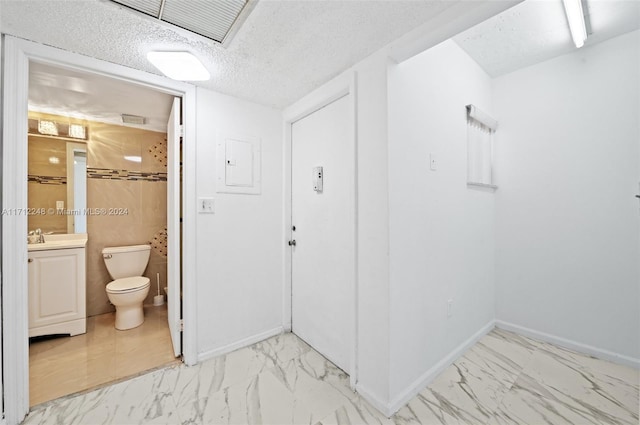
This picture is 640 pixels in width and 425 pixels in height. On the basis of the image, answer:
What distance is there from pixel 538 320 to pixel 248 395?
2482mm

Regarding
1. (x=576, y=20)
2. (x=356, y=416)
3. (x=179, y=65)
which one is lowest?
(x=356, y=416)

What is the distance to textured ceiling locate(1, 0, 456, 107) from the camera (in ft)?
3.96

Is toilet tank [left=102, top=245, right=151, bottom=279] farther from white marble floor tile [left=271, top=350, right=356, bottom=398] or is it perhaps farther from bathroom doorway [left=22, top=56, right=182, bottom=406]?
white marble floor tile [left=271, top=350, right=356, bottom=398]

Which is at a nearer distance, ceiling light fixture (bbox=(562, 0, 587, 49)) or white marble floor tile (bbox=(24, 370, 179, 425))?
white marble floor tile (bbox=(24, 370, 179, 425))

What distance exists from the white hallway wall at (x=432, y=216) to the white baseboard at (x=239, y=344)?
3.96 ft

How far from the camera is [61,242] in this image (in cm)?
252

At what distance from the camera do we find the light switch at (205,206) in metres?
1.96

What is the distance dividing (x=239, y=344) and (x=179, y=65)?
208cm

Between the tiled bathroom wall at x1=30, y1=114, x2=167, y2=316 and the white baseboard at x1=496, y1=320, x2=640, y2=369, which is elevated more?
the tiled bathroom wall at x1=30, y1=114, x2=167, y2=316

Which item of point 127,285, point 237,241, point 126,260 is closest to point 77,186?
point 126,260

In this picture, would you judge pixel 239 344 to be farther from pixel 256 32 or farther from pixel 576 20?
pixel 576 20

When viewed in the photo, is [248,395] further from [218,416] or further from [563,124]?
[563,124]

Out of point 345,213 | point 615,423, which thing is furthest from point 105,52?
point 615,423

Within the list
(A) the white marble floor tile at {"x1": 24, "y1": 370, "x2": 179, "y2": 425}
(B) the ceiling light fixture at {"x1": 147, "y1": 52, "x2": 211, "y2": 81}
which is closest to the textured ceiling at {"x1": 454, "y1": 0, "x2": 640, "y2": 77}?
(B) the ceiling light fixture at {"x1": 147, "y1": 52, "x2": 211, "y2": 81}
